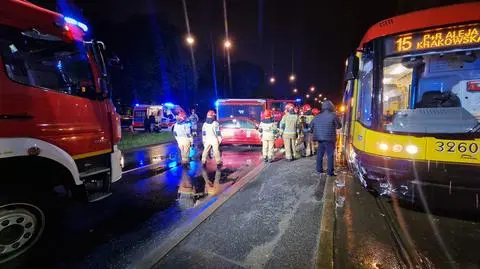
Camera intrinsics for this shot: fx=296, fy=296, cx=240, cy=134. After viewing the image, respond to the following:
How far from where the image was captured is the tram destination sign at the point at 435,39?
4348mm

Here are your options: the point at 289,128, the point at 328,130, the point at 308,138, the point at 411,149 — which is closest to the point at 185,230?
the point at 411,149

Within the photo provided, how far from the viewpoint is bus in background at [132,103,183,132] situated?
2323 cm

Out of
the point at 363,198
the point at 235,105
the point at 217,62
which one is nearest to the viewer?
the point at 363,198

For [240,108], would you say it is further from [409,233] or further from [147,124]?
[147,124]

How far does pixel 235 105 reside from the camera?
14.4m

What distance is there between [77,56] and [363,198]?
19.0ft

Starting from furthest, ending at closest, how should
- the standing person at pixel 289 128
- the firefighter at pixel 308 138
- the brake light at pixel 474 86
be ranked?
1. the firefighter at pixel 308 138
2. the standing person at pixel 289 128
3. the brake light at pixel 474 86

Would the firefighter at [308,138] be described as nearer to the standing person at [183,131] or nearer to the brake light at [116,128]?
the standing person at [183,131]

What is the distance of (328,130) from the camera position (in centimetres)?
748

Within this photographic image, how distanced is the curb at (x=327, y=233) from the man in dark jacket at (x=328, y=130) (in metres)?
1.45

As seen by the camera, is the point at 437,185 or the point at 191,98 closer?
the point at 437,185

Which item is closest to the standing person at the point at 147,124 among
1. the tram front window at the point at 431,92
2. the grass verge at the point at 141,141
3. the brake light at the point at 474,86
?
the grass verge at the point at 141,141

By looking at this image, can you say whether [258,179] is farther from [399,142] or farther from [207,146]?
[399,142]

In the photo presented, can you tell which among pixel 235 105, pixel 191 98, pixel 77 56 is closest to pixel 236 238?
pixel 77 56
